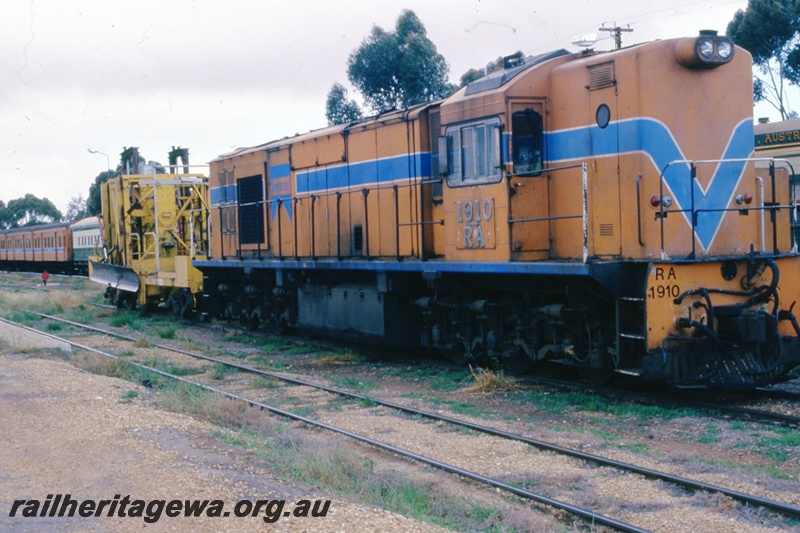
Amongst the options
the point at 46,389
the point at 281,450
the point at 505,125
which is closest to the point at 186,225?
the point at 46,389

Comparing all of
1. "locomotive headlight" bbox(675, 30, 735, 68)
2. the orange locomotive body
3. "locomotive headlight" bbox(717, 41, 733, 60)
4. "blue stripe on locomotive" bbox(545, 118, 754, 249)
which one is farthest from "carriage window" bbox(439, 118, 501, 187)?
"locomotive headlight" bbox(717, 41, 733, 60)

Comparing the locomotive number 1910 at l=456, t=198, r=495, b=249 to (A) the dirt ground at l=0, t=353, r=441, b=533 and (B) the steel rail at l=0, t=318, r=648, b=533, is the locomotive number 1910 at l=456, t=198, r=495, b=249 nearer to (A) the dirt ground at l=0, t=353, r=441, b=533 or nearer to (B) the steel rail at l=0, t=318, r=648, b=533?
(B) the steel rail at l=0, t=318, r=648, b=533

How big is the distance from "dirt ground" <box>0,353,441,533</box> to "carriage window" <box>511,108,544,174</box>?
5302 mm

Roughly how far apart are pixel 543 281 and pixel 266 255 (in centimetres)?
859

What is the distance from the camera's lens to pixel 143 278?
2341 cm

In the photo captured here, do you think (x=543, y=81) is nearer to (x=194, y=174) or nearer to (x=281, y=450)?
(x=281, y=450)

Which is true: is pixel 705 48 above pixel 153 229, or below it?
above

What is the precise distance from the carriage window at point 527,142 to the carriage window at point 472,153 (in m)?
0.24

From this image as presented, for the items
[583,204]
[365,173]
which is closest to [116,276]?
[365,173]

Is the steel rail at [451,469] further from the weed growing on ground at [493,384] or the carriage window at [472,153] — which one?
the carriage window at [472,153]

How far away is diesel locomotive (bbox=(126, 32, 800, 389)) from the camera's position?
30.9 feet

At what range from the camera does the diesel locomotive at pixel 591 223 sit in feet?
30.9

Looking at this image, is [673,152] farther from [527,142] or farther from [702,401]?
[702,401]

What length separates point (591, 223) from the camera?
10367 millimetres
